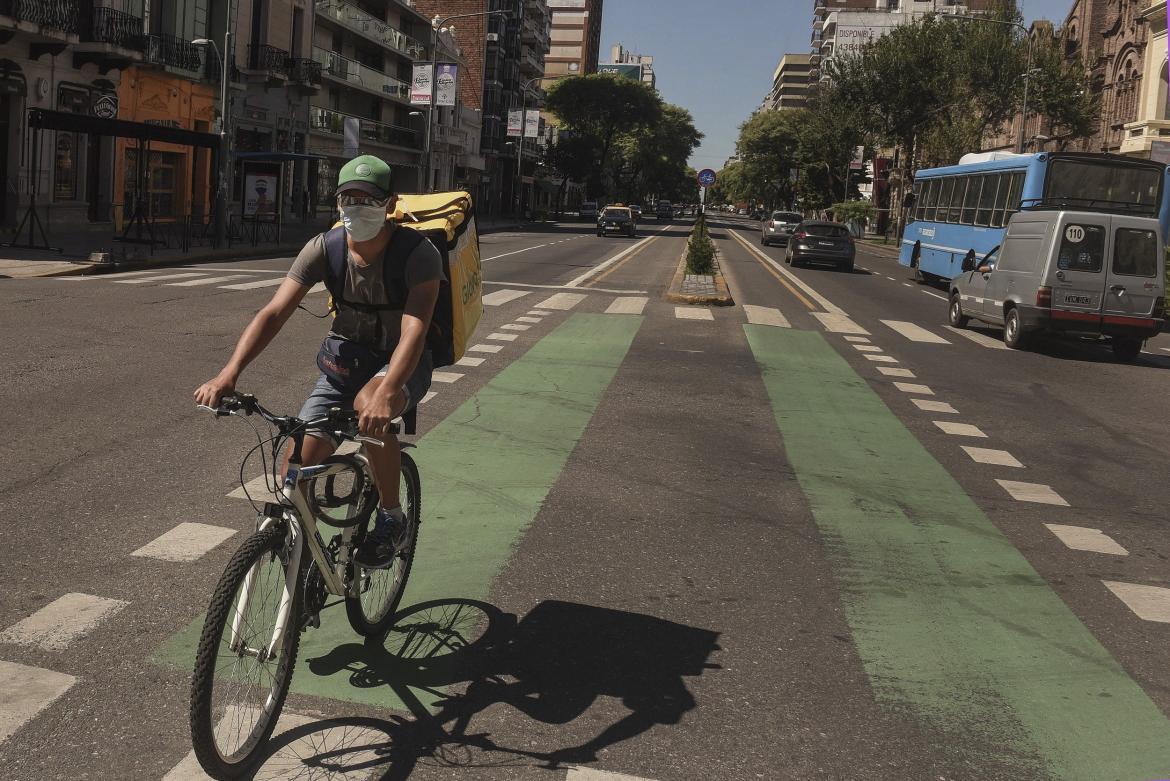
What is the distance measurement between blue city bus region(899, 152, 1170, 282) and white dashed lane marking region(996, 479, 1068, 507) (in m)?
12.8

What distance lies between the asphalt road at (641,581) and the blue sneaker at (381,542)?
1.26ft

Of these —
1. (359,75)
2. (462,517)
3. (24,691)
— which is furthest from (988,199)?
(359,75)

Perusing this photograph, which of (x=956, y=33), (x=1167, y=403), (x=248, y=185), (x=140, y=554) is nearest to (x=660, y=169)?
(x=956, y=33)

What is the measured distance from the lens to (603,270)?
28234 millimetres

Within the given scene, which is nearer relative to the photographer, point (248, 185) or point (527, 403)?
point (527, 403)

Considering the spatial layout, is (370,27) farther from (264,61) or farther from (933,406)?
(933,406)

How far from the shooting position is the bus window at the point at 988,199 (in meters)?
25.0

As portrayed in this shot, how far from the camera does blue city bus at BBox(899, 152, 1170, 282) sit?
71.4ft

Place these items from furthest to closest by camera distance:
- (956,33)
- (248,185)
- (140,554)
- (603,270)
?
(956,33) < (248,185) < (603,270) < (140,554)

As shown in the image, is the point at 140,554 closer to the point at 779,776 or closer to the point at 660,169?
the point at 779,776

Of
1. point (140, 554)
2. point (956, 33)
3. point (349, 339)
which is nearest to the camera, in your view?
point (349, 339)

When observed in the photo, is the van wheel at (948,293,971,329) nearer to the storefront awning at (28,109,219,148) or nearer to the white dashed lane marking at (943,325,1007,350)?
the white dashed lane marking at (943,325,1007,350)

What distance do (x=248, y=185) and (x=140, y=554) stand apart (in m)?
28.4

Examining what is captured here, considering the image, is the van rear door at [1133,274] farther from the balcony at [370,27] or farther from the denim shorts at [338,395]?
the balcony at [370,27]
